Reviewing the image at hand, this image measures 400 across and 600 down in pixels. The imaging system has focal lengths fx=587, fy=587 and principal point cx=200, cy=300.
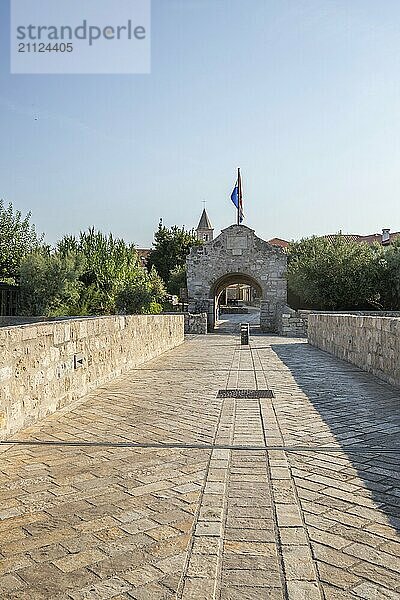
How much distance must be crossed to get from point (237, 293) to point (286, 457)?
74.9 metres

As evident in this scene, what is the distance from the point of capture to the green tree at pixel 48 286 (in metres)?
27.4

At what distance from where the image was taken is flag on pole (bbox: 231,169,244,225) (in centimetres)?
3626

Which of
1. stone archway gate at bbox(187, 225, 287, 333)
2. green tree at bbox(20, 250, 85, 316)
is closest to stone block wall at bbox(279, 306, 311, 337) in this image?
stone archway gate at bbox(187, 225, 287, 333)

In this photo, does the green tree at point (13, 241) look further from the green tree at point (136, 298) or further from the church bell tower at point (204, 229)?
the church bell tower at point (204, 229)

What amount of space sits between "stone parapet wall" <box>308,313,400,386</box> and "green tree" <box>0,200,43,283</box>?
20.4 meters

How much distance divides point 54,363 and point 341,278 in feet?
90.0

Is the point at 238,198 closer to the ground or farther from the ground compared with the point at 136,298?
farther from the ground

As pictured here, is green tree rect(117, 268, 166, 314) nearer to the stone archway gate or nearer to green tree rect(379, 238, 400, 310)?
the stone archway gate

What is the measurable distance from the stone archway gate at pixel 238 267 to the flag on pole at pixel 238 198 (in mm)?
4036

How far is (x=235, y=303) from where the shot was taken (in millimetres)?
67688

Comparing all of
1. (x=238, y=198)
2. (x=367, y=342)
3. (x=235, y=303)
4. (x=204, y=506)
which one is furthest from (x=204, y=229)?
(x=204, y=506)

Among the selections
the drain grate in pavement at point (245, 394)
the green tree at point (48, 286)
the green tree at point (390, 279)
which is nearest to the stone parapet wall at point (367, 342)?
the drain grate in pavement at point (245, 394)

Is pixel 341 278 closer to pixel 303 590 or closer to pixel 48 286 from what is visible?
pixel 48 286

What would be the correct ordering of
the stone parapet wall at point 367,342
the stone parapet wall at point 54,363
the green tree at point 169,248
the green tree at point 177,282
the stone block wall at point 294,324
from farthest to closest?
the green tree at point 169,248
the green tree at point 177,282
the stone block wall at point 294,324
the stone parapet wall at point 367,342
the stone parapet wall at point 54,363
